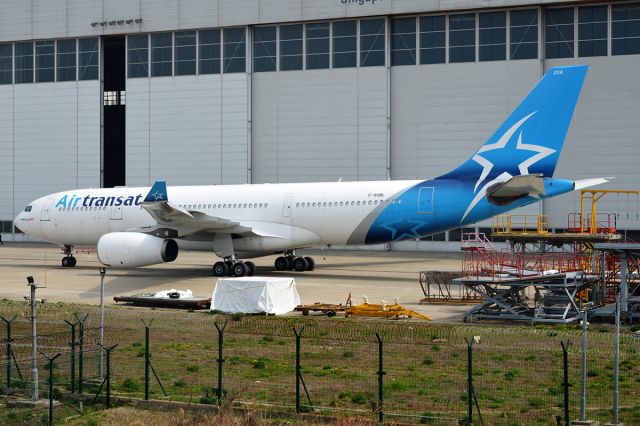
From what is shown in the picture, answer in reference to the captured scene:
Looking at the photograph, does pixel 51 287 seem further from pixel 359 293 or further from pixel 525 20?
pixel 525 20

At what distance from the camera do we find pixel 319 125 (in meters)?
60.4

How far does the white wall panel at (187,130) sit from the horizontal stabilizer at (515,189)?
100 ft

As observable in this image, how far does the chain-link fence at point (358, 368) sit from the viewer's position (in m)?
14.9

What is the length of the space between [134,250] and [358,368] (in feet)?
65.0

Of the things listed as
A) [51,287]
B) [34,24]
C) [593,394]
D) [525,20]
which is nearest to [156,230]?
[51,287]

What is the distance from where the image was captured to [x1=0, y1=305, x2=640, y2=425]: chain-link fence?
587 inches

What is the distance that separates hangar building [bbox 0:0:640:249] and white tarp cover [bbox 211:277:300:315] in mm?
32430

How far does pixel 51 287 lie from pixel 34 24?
38.0m

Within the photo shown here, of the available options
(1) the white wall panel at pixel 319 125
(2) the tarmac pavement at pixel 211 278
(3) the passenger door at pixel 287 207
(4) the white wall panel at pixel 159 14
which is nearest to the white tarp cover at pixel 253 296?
(2) the tarmac pavement at pixel 211 278

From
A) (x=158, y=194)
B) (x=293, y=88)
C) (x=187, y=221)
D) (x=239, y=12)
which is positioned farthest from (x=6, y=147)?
(x=187, y=221)

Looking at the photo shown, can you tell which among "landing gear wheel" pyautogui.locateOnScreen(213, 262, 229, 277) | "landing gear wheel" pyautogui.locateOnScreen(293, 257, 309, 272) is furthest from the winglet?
"landing gear wheel" pyautogui.locateOnScreen(293, 257, 309, 272)

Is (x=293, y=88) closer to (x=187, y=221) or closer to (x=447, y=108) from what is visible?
(x=447, y=108)

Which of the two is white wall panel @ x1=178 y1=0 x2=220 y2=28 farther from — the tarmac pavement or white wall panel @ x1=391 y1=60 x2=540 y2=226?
the tarmac pavement

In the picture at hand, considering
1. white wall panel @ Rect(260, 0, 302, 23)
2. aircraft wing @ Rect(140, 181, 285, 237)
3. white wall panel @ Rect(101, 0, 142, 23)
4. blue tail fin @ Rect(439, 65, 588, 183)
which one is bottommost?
aircraft wing @ Rect(140, 181, 285, 237)
